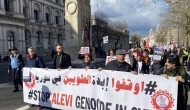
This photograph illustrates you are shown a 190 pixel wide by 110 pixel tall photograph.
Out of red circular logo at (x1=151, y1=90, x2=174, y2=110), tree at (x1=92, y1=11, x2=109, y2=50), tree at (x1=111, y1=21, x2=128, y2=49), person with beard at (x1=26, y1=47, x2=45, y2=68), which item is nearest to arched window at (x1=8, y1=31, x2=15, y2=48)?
tree at (x1=92, y1=11, x2=109, y2=50)

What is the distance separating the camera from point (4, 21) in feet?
131

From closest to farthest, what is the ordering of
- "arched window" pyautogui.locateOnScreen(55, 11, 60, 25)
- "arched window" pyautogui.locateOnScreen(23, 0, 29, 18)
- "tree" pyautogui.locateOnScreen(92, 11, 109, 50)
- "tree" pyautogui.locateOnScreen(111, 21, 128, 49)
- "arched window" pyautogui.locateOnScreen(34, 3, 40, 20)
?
"arched window" pyautogui.locateOnScreen(23, 0, 29, 18) < "arched window" pyautogui.locateOnScreen(34, 3, 40, 20) < "arched window" pyautogui.locateOnScreen(55, 11, 60, 25) < "tree" pyautogui.locateOnScreen(92, 11, 109, 50) < "tree" pyautogui.locateOnScreen(111, 21, 128, 49)

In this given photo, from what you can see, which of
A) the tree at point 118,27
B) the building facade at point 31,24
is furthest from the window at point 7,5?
the tree at point 118,27

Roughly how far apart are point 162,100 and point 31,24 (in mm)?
47989

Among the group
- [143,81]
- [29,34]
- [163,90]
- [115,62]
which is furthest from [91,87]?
[29,34]

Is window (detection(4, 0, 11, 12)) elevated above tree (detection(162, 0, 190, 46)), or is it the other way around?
window (detection(4, 0, 11, 12))

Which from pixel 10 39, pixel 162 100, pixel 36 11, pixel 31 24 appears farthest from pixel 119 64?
pixel 36 11

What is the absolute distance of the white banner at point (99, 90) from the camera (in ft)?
13.8

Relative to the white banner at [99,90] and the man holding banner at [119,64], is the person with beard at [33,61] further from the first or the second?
the man holding banner at [119,64]

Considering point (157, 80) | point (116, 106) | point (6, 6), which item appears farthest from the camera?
point (6, 6)

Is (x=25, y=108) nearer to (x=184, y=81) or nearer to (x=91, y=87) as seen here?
(x=91, y=87)

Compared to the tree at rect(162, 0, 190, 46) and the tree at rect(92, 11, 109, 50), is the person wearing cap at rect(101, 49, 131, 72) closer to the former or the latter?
the tree at rect(162, 0, 190, 46)

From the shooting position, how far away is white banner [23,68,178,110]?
421 centimetres

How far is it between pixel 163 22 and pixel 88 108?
41.8 meters
